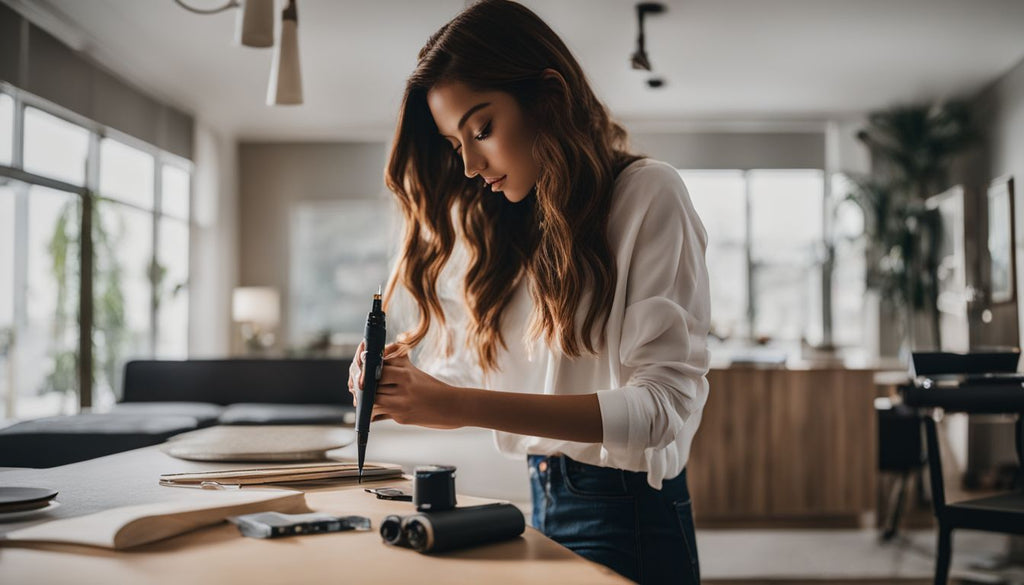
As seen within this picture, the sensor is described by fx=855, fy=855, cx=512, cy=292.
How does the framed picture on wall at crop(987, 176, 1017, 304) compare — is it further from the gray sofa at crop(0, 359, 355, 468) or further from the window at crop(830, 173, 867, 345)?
the gray sofa at crop(0, 359, 355, 468)

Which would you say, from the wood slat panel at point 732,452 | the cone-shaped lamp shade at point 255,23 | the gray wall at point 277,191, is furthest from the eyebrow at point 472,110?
the gray wall at point 277,191

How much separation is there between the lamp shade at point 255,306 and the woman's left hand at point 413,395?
7.11m

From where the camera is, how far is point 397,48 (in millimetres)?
5781

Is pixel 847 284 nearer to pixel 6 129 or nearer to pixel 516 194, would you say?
pixel 6 129

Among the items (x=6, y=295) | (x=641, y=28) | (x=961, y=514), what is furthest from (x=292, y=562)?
(x=6, y=295)

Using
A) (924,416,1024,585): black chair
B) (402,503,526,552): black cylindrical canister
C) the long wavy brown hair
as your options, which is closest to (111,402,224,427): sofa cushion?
(924,416,1024,585): black chair

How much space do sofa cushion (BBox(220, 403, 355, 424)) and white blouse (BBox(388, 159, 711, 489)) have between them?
369cm

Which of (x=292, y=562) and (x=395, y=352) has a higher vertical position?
(x=395, y=352)

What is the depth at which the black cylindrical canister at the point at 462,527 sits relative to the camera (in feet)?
2.62

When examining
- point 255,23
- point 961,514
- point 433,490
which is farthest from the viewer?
point 255,23

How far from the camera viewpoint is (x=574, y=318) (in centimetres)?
111

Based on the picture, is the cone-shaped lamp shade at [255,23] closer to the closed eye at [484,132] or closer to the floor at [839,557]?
the closed eye at [484,132]

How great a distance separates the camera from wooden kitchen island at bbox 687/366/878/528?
4.48 m

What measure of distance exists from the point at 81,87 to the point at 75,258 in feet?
3.74
